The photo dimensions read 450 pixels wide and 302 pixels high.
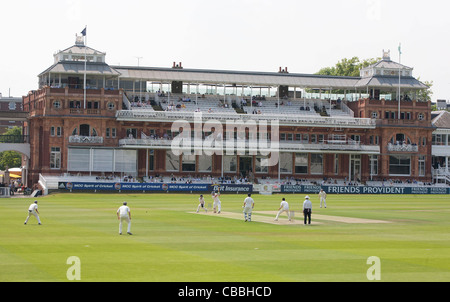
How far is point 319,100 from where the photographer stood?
104 meters

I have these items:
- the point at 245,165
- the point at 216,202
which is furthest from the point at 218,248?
the point at 245,165

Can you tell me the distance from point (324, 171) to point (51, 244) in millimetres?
71658

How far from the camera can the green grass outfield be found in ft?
76.5

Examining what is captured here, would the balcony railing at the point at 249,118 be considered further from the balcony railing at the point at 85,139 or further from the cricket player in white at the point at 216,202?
the cricket player in white at the point at 216,202

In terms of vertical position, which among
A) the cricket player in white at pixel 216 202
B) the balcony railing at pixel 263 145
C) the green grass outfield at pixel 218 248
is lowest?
the green grass outfield at pixel 218 248

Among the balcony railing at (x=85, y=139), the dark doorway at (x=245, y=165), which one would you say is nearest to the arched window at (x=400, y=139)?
the dark doorway at (x=245, y=165)

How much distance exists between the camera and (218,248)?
3017cm

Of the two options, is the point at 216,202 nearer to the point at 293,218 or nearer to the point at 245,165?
the point at 293,218

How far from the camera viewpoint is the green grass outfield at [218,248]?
23312 millimetres

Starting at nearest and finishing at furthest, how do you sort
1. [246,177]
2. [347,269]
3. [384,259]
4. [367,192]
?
[347,269] < [384,259] < [367,192] < [246,177]

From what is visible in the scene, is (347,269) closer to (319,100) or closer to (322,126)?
(322,126)

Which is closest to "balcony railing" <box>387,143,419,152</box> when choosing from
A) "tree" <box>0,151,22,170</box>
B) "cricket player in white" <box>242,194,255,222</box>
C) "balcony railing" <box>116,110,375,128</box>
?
"balcony railing" <box>116,110,375,128</box>

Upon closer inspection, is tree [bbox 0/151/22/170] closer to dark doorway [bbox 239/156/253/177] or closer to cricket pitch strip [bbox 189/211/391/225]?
dark doorway [bbox 239/156/253/177]
